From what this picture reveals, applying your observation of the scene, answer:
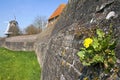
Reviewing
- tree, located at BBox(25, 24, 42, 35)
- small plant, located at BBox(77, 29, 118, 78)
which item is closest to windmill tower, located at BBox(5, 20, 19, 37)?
tree, located at BBox(25, 24, 42, 35)

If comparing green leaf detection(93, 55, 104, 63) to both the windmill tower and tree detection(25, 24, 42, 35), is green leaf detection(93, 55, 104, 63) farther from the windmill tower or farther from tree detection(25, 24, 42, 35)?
→ the windmill tower

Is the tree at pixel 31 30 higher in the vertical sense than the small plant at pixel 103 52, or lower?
higher

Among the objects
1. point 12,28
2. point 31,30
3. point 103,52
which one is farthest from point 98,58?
point 12,28

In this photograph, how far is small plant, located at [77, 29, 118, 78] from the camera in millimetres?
3158

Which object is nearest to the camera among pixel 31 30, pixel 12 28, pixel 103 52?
Answer: pixel 103 52

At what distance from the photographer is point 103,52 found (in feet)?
10.7

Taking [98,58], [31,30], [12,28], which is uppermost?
[12,28]

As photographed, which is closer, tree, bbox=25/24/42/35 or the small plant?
the small plant

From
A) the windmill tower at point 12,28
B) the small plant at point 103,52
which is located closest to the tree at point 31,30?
the windmill tower at point 12,28

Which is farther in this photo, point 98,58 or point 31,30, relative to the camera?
point 31,30

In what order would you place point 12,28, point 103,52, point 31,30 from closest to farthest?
point 103,52, point 31,30, point 12,28

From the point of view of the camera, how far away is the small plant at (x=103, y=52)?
10.4 feet

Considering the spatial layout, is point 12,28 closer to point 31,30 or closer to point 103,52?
point 31,30

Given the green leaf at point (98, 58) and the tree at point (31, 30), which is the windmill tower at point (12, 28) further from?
the green leaf at point (98, 58)
